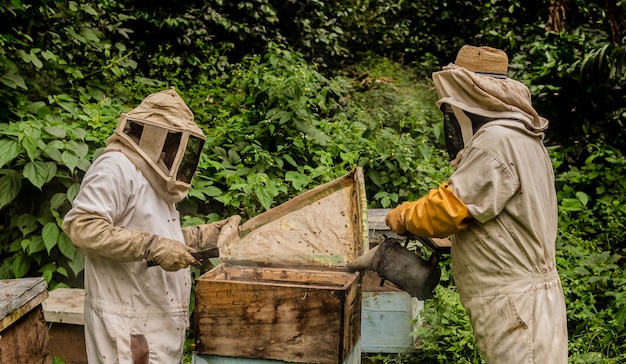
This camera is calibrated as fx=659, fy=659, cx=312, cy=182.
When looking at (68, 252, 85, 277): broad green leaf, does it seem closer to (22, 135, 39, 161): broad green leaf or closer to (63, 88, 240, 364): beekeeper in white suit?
(22, 135, 39, 161): broad green leaf

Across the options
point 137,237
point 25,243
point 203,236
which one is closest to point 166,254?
point 137,237

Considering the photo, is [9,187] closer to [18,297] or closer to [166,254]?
[18,297]

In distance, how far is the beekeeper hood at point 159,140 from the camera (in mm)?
2984

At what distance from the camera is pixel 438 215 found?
9.43 ft

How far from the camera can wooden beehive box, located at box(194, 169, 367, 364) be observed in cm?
283

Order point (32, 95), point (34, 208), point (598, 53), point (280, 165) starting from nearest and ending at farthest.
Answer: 1. point (34, 208)
2. point (280, 165)
3. point (32, 95)
4. point (598, 53)

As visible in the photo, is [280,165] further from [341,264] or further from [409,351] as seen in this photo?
[341,264]

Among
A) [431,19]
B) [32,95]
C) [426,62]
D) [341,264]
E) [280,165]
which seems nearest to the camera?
[341,264]

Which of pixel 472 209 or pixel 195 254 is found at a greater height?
pixel 472 209

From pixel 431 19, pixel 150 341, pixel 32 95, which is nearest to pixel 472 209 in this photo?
pixel 150 341

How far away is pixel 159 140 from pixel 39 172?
1.95 m

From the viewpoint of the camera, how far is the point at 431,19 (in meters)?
11.6

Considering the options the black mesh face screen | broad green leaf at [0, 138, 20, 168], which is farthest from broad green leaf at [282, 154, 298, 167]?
the black mesh face screen

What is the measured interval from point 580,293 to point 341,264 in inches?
108
